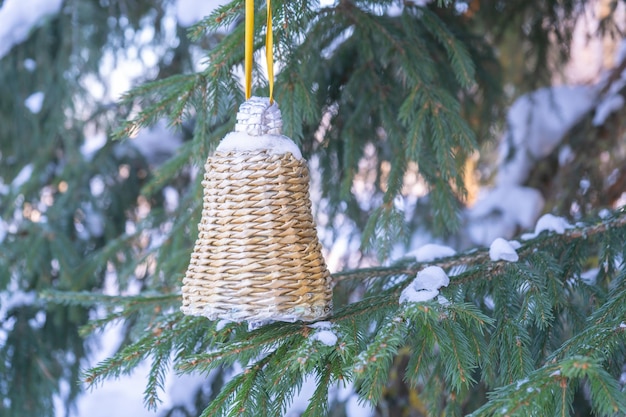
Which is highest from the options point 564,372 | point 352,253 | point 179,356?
point 352,253

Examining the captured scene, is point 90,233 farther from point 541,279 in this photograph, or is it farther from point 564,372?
point 564,372

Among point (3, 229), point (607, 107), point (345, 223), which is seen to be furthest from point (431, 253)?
point (3, 229)

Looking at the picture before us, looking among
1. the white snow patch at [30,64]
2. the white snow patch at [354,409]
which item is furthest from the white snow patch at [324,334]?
the white snow patch at [30,64]

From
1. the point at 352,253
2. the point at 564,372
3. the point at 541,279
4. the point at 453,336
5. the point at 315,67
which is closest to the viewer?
the point at 564,372

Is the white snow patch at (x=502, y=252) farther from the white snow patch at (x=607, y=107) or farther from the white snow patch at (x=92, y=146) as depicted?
the white snow patch at (x=92, y=146)

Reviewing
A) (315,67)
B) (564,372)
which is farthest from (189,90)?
(564,372)

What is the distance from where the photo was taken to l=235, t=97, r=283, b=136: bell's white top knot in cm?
92

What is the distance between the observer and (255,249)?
87 centimetres

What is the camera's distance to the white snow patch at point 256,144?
0.90 meters

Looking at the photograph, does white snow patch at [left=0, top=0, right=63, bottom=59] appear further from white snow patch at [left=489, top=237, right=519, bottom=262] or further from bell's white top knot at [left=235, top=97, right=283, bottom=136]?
white snow patch at [left=489, top=237, right=519, bottom=262]

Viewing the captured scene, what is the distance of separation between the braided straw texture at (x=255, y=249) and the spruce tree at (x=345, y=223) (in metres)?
0.06

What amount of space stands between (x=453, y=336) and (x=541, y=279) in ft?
0.95

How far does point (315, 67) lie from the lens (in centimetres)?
150

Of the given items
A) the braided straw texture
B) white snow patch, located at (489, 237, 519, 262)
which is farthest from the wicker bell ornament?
white snow patch, located at (489, 237, 519, 262)
